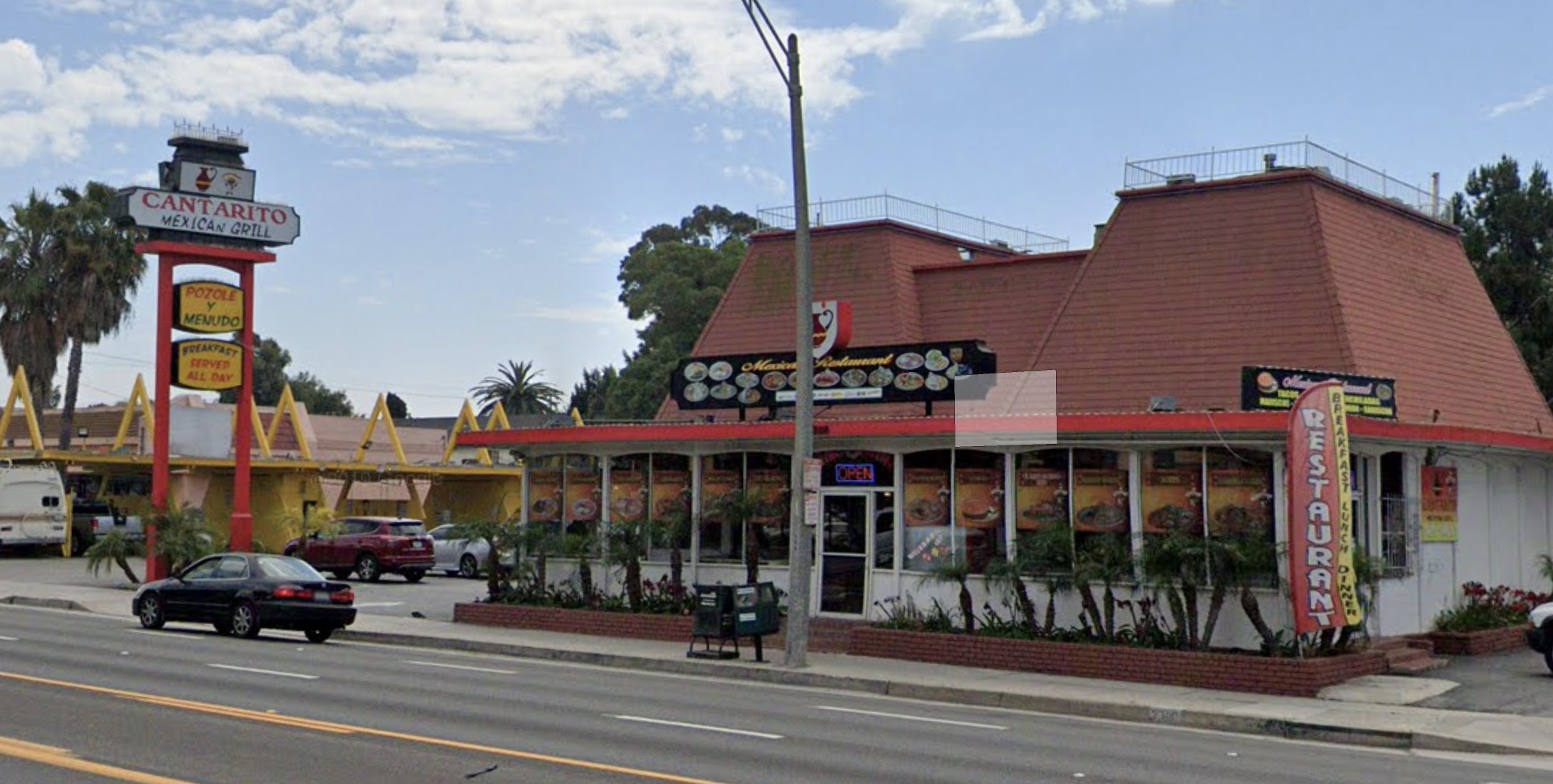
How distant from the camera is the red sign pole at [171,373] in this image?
3703cm

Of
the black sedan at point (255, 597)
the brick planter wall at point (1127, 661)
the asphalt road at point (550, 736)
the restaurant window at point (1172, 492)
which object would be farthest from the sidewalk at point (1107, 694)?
the restaurant window at point (1172, 492)

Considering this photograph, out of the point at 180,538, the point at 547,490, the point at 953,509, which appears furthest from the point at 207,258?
the point at 953,509

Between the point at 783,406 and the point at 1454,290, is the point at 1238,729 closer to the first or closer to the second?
the point at 783,406

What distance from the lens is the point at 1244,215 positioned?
30531mm

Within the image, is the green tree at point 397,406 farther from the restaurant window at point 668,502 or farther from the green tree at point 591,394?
the restaurant window at point 668,502

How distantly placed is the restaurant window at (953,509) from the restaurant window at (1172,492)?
2375mm

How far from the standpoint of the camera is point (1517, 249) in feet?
167

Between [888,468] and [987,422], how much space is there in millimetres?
2402

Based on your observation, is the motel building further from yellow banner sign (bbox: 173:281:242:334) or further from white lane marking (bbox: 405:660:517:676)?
yellow banner sign (bbox: 173:281:242:334)

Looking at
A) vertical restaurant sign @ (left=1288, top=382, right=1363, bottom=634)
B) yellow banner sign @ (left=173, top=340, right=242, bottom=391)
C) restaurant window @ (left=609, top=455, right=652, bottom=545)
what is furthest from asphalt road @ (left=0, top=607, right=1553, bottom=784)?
yellow banner sign @ (left=173, top=340, right=242, bottom=391)

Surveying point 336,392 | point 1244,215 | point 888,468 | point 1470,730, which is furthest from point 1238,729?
point 336,392

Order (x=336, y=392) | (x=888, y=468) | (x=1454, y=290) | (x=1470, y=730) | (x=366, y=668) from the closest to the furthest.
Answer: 1. (x=1470, y=730)
2. (x=366, y=668)
3. (x=888, y=468)
4. (x=1454, y=290)
5. (x=336, y=392)

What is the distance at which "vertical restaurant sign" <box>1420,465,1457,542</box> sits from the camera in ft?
77.1

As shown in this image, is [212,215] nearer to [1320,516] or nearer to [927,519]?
[927,519]
